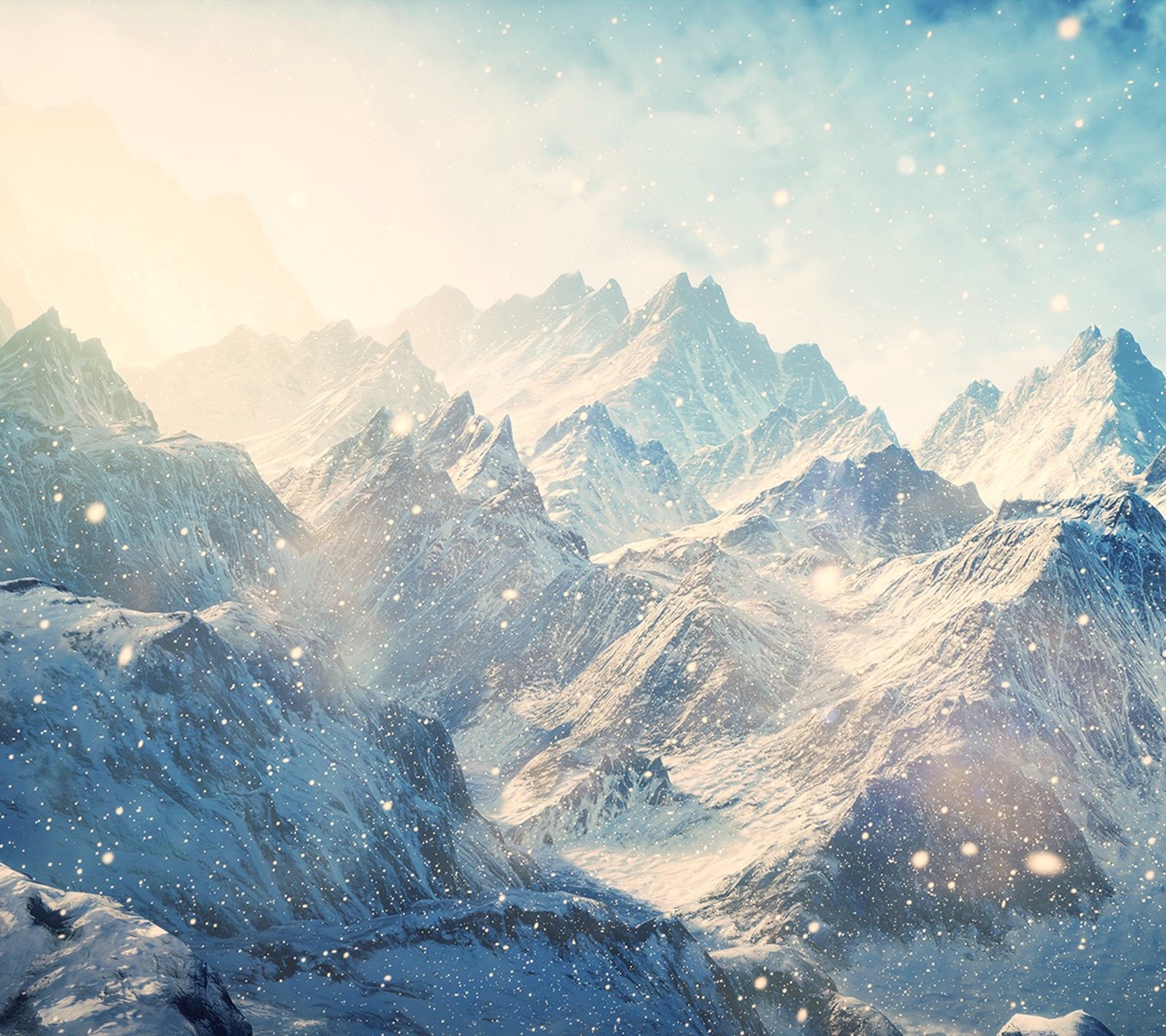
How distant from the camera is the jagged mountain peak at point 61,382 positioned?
133750 millimetres

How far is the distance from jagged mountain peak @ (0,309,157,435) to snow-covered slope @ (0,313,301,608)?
26 centimetres

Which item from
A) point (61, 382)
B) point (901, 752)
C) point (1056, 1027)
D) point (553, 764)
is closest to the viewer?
point (1056, 1027)

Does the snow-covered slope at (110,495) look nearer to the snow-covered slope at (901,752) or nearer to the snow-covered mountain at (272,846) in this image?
the snow-covered slope at (901,752)

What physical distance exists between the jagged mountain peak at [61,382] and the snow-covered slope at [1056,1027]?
150 meters

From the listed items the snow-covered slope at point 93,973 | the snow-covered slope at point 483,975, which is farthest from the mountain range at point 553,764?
the snow-covered slope at point 483,975

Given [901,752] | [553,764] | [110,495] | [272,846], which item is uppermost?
[110,495]

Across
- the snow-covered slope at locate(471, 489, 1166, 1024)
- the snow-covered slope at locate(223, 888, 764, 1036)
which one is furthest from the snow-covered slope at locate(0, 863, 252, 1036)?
the snow-covered slope at locate(471, 489, 1166, 1024)

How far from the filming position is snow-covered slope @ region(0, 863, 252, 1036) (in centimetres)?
1667

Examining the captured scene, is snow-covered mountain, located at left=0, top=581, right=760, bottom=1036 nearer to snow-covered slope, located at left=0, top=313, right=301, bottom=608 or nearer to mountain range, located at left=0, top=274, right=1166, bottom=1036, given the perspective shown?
mountain range, located at left=0, top=274, right=1166, bottom=1036

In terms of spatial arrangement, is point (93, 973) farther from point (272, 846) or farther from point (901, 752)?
point (901, 752)

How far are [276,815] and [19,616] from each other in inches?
736

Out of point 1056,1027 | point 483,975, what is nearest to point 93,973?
point 483,975

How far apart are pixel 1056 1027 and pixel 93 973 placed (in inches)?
1949

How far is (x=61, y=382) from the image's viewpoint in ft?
467
